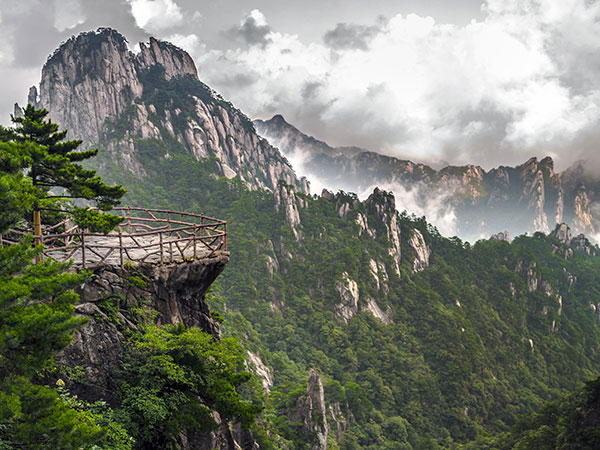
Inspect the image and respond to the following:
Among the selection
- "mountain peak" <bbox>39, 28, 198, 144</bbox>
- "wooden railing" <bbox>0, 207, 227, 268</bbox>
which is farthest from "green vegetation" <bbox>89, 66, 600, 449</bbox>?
"wooden railing" <bbox>0, 207, 227, 268</bbox>

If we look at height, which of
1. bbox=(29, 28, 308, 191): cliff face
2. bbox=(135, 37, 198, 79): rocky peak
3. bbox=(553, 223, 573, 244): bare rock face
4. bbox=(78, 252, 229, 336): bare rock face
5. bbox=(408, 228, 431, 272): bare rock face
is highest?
bbox=(135, 37, 198, 79): rocky peak

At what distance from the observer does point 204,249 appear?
17.5 metres

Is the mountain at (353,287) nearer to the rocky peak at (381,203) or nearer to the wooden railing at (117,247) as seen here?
the rocky peak at (381,203)

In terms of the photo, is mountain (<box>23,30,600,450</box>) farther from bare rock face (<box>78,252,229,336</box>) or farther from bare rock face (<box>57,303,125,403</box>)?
bare rock face (<box>57,303,125,403</box>)

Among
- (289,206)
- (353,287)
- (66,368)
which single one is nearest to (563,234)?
(353,287)

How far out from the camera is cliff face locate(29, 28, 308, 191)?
354ft

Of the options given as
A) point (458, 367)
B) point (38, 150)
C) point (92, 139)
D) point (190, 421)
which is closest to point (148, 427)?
point (190, 421)

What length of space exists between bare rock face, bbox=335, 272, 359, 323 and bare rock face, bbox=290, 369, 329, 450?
46135 mm

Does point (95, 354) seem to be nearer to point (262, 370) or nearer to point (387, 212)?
point (262, 370)

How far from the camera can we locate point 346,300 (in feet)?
307

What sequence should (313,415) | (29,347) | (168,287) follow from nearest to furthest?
(29,347) → (168,287) → (313,415)

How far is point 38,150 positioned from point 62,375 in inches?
289

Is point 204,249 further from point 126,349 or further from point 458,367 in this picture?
point 458,367

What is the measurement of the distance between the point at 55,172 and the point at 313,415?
4212 centimetres
